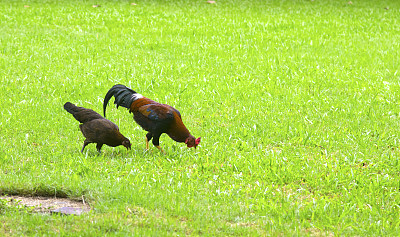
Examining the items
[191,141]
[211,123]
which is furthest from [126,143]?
[211,123]

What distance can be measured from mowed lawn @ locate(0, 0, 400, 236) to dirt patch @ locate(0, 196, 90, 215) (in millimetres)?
85

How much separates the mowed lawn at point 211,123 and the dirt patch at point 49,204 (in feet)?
0.28

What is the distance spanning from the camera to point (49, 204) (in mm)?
5395

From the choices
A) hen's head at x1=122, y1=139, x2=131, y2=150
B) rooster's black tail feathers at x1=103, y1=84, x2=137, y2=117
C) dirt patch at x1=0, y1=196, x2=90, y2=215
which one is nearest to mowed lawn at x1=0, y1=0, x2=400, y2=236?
dirt patch at x1=0, y1=196, x2=90, y2=215

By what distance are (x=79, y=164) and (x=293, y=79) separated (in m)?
5.30

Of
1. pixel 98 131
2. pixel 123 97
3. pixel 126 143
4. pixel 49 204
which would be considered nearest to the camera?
pixel 49 204

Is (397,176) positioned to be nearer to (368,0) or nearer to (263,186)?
(263,186)

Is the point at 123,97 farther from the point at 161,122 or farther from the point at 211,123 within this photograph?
the point at 211,123

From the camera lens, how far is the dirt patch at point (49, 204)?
521cm

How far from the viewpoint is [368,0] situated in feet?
70.7

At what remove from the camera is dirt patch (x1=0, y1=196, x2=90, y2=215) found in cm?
521

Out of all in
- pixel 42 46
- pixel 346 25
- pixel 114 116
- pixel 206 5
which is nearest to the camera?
pixel 114 116

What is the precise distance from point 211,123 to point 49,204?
10.8 feet

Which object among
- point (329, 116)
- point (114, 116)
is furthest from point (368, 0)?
point (114, 116)
